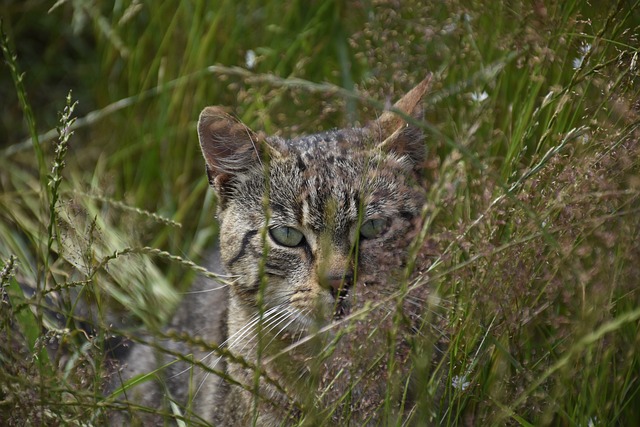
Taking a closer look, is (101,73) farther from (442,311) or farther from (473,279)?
(473,279)

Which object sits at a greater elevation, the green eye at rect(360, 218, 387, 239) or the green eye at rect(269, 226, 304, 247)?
the green eye at rect(360, 218, 387, 239)

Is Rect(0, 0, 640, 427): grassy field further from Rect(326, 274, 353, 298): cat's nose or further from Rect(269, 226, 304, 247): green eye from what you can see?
Rect(269, 226, 304, 247): green eye

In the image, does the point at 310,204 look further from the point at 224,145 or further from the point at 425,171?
the point at 425,171

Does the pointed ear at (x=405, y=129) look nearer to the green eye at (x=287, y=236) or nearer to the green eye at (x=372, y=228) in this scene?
the green eye at (x=372, y=228)

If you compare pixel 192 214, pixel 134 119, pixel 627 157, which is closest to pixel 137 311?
pixel 192 214

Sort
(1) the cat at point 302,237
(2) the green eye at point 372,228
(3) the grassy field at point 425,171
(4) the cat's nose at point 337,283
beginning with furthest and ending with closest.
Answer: (2) the green eye at point 372,228
(4) the cat's nose at point 337,283
(1) the cat at point 302,237
(3) the grassy field at point 425,171

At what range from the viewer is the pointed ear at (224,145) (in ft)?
8.67

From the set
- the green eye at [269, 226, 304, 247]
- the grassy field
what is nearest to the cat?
the green eye at [269, 226, 304, 247]

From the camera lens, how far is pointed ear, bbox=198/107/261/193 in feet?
8.67

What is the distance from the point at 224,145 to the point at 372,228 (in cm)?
60

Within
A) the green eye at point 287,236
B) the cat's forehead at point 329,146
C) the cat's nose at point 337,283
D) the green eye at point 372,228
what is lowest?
the cat's nose at point 337,283

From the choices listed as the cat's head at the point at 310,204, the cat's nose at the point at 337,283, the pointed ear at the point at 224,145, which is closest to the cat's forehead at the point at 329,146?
the cat's head at the point at 310,204

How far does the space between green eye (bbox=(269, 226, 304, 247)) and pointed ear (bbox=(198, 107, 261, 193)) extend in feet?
0.89

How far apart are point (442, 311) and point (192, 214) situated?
6.46 feet
